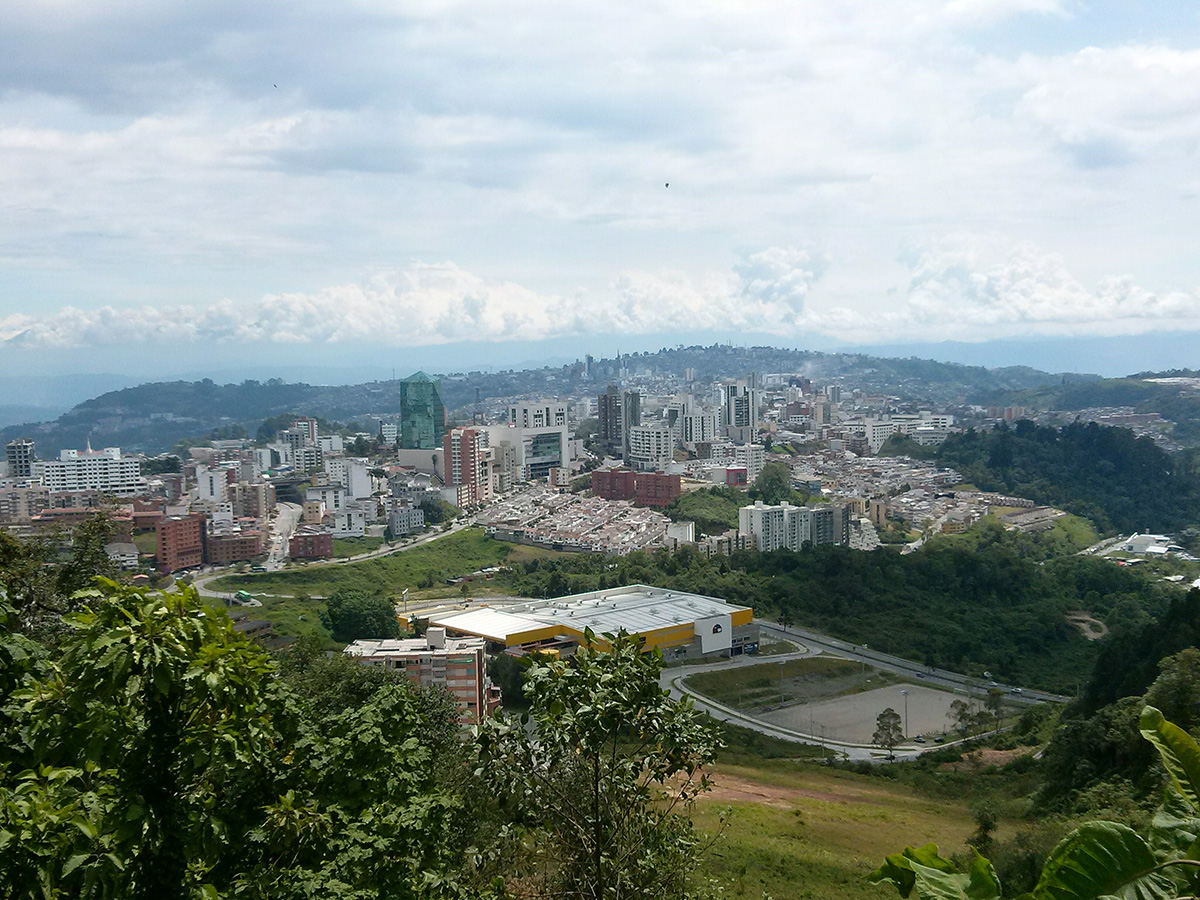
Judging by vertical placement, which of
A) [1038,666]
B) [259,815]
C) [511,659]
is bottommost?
[1038,666]

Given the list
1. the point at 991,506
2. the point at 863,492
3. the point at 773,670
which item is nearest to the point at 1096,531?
the point at 991,506

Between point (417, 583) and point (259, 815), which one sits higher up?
point (259, 815)

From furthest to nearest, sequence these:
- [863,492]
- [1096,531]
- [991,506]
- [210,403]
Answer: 1. [210,403]
2. [863,492]
3. [991,506]
4. [1096,531]

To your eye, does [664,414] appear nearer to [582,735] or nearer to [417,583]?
[417,583]

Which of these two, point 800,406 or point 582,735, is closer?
point 582,735

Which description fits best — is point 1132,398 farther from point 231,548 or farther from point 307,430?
point 231,548

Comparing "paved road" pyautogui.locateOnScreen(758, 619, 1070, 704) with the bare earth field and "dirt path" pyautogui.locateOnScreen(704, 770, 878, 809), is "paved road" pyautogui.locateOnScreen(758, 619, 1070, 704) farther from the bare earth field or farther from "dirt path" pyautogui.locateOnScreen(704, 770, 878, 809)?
"dirt path" pyautogui.locateOnScreen(704, 770, 878, 809)
